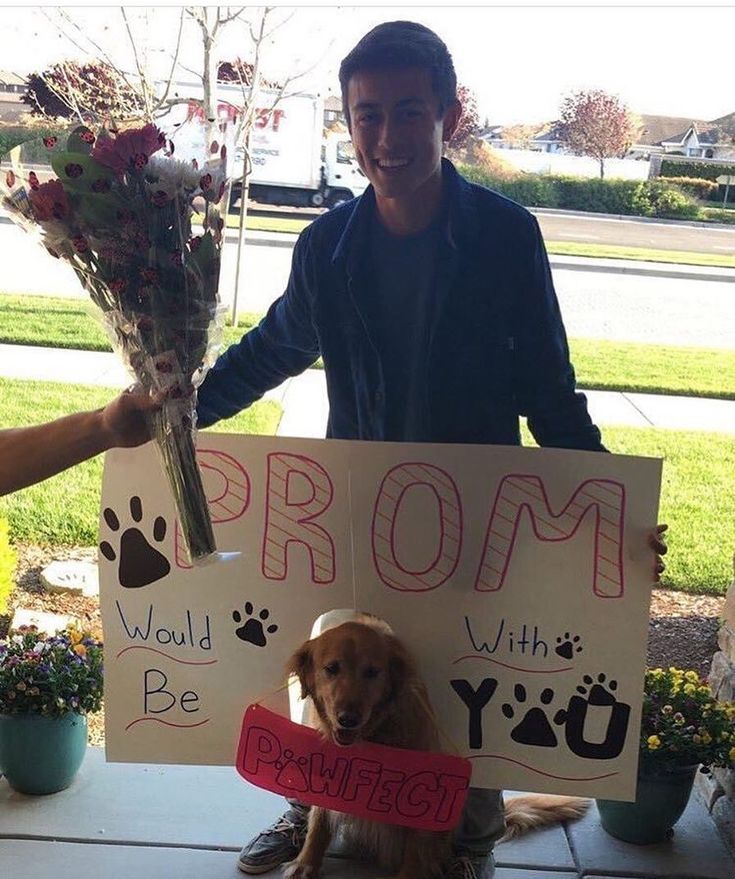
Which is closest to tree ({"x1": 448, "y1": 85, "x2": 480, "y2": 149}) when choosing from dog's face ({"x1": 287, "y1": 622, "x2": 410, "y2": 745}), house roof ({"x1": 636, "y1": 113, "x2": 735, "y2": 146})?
dog's face ({"x1": 287, "y1": 622, "x2": 410, "y2": 745})

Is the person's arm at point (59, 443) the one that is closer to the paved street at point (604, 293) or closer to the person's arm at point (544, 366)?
the person's arm at point (544, 366)

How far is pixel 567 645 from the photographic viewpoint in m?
1.57

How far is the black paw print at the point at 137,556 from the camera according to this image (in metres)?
1.58

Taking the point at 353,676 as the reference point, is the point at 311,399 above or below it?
below

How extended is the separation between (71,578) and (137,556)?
186 cm

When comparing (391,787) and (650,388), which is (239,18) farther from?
(391,787)

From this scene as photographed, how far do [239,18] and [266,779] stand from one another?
12.2 feet

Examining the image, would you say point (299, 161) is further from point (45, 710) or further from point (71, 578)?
point (45, 710)

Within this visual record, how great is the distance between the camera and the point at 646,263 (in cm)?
833

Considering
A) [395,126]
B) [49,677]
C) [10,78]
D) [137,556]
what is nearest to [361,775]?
[137,556]

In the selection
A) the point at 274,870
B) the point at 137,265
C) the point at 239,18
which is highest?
the point at 239,18

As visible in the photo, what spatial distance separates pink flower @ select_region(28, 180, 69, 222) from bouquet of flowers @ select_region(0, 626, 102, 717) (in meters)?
1.32

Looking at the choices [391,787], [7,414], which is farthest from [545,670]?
[7,414]

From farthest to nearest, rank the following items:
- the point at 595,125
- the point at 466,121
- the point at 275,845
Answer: the point at 595,125 → the point at 466,121 → the point at 275,845
